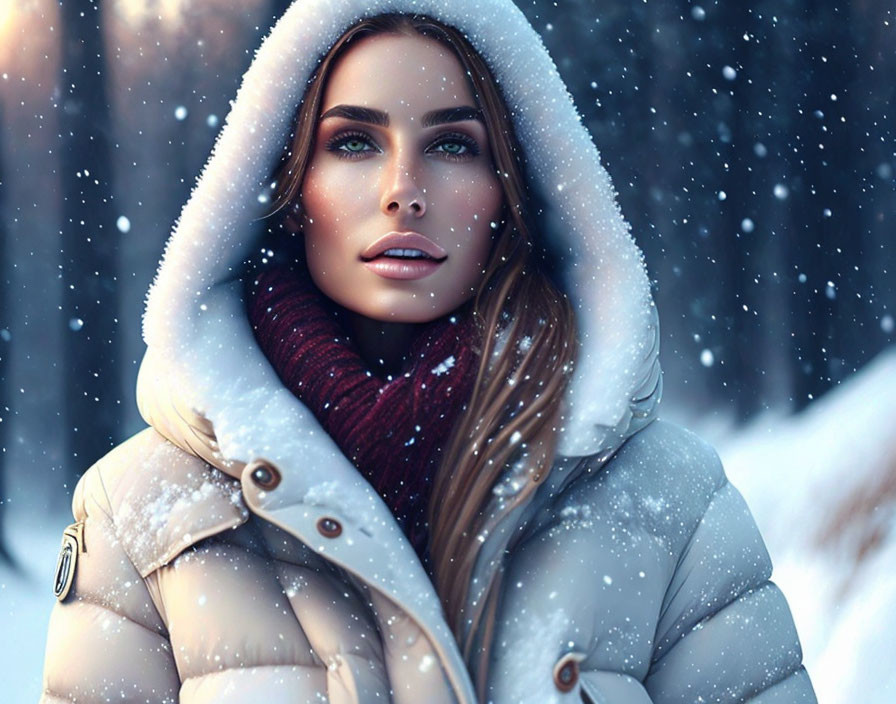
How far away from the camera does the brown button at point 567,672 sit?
942 mm

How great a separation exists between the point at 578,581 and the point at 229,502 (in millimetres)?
294

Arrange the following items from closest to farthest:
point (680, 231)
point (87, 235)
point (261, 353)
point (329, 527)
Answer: point (329, 527) → point (261, 353) → point (87, 235) → point (680, 231)

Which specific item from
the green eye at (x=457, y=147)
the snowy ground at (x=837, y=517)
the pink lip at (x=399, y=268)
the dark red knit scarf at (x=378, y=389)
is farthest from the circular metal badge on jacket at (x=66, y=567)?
the snowy ground at (x=837, y=517)

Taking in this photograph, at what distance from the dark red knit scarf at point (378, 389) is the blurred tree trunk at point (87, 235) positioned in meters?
0.75

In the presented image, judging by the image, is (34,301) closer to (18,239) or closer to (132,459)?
(18,239)

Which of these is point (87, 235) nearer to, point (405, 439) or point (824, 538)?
point (405, 439)

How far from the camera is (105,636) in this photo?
0.98 metres

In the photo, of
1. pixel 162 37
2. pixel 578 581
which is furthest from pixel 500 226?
pixel 162 37

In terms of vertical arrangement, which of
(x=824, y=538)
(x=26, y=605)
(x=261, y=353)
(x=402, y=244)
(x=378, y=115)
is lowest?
(x=26, y=605)

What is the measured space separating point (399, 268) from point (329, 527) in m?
0.23

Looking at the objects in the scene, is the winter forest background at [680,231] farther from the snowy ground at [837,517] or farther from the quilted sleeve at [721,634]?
the quilted sleeve at [721,634]

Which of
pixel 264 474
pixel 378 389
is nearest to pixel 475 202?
pixel 378 389

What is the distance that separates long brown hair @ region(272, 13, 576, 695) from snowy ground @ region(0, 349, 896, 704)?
0.91 m

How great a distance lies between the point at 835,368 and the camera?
5.98 feet
